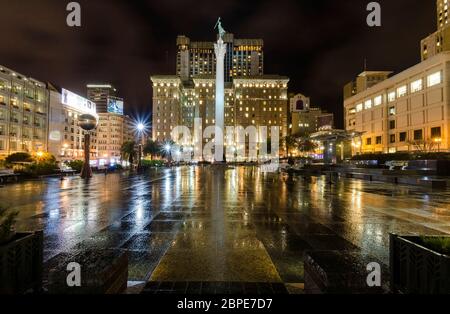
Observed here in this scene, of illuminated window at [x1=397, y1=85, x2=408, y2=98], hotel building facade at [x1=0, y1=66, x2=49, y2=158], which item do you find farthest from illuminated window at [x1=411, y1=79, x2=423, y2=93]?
hotel building facade at [x1=0, y1=66, x2=49, y2=158]

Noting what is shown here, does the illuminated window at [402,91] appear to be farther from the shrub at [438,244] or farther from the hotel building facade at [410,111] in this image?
the shrub at [438,244]

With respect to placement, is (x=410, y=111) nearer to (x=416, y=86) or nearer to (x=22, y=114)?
(x=416, y=86)

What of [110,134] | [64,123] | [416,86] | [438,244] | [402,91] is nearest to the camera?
[438,244]

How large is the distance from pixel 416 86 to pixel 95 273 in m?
72.3

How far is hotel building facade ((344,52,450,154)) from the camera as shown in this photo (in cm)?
5150

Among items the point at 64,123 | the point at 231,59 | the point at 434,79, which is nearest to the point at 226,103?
the point at 231,59

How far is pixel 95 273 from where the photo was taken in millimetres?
3400

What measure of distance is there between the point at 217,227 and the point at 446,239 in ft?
19.8

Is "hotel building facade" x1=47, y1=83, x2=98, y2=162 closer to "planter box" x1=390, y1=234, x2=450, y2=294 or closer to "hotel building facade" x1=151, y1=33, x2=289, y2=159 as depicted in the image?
"hotel building facade" x1=151, y1=33, x2=289, y2=159

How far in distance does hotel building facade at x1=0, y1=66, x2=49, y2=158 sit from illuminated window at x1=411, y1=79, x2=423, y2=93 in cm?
9172

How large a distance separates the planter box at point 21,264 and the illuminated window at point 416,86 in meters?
71.0

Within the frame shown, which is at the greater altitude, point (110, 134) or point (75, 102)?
point (75, 102)
